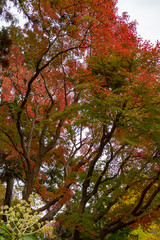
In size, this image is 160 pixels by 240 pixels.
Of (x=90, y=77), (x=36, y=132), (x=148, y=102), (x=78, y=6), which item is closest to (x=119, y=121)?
(x=148, y=102)

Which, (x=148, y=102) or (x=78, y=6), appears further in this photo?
(x=78, y=6)

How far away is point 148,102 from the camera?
16.8 ft

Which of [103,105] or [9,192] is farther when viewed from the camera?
[9,192]

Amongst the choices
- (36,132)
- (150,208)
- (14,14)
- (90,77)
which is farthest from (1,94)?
(150,208)

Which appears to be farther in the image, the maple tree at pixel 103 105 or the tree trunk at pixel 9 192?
the tree trunk at pixel 9 192

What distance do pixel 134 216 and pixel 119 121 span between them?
281 centimetres

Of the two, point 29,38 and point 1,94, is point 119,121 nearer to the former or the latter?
point 29,38

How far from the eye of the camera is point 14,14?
574 centimetres

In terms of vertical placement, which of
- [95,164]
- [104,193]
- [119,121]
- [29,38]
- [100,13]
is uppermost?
[100,13]

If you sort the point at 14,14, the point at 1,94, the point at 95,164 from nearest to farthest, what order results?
the point at 14,14, the point at 95,164, the point at 1,94

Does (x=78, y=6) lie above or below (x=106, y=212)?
above

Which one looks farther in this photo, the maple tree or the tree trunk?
the tree trunk

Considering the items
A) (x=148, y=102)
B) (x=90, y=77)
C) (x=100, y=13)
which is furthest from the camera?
(x=100, y=13)

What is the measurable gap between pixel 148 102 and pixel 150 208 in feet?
9.96
